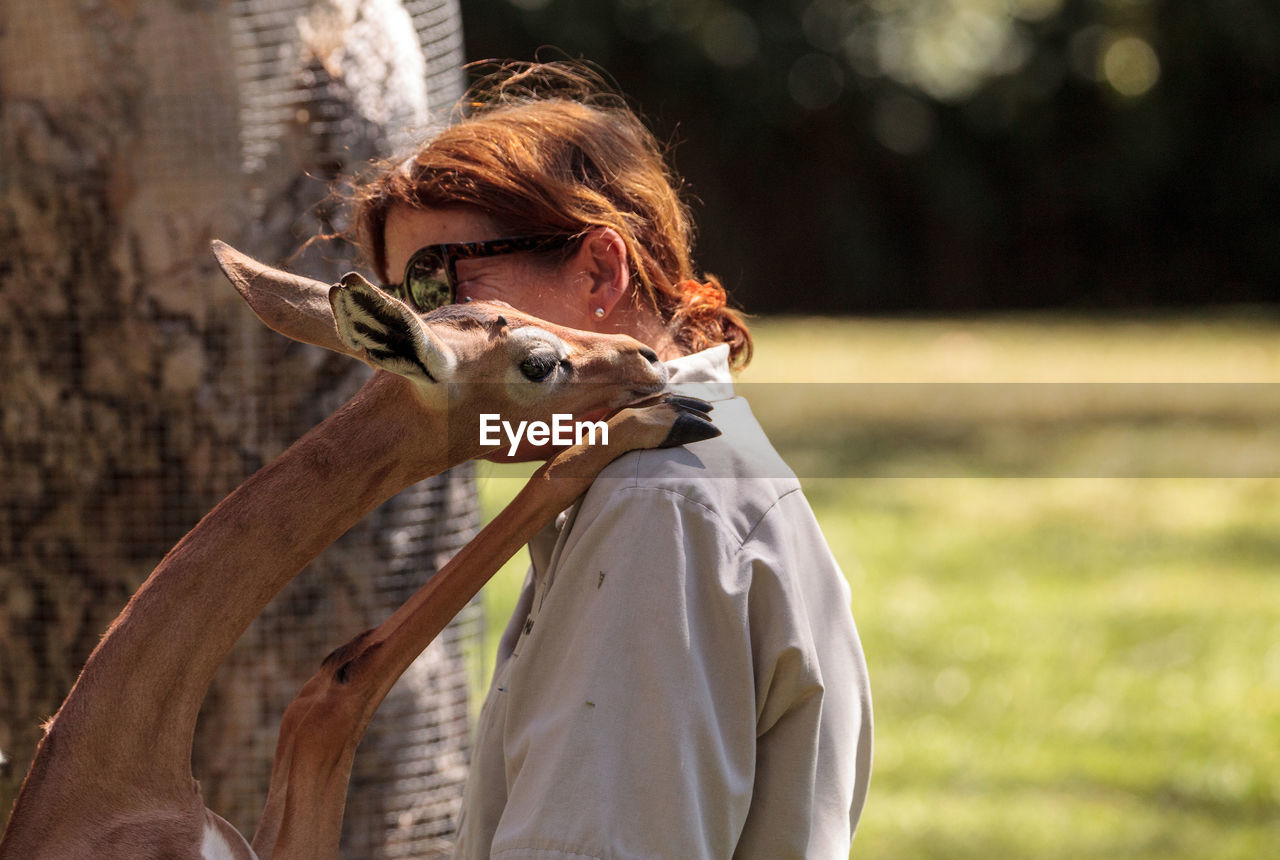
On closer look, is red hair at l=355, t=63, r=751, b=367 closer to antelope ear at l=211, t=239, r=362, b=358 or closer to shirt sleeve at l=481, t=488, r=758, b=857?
antelope ear at l=211, t=239, r=362, b=358

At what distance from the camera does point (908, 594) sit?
239 inches

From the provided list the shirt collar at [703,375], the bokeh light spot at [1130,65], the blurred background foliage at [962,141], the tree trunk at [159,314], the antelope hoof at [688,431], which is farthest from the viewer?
the bokeh light spot at [1130,65]

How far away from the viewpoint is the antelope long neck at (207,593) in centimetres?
146

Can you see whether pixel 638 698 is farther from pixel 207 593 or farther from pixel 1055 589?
pixel 1055 589

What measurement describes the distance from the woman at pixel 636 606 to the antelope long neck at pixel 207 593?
244 mm

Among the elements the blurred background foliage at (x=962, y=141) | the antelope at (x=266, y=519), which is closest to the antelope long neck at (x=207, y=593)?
the antelope at (x=266, y=519)

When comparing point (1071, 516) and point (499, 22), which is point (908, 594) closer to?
point (1071, 516)

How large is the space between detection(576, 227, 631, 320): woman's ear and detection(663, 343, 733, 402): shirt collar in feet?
0.38

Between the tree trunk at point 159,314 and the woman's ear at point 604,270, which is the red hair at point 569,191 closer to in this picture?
the woman's ear at point 604,270

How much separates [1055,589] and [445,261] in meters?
4.87

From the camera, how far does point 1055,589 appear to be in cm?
610

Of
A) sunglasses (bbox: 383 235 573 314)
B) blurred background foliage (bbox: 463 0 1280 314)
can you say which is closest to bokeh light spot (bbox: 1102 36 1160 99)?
blurred background foliage (bbox: 463 0 1280 314)

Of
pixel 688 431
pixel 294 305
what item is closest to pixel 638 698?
pixel 688 431

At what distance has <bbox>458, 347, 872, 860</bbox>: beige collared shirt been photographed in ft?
4.67
